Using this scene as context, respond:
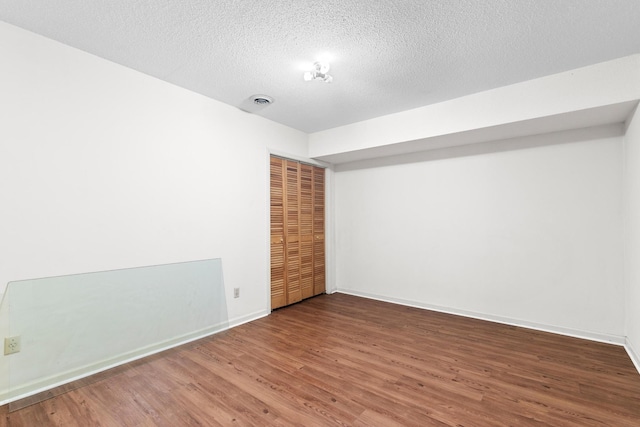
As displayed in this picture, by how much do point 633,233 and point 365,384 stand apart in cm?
272

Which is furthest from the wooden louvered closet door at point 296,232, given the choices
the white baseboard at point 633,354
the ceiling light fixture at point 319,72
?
the white baseboard at point 633,354

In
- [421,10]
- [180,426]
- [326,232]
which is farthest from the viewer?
[326,232]

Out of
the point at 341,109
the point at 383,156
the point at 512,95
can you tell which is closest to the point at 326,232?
the point at 383,156

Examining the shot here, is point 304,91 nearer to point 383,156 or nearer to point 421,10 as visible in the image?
point 421,10

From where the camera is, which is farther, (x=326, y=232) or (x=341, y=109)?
(x=326, y=232)

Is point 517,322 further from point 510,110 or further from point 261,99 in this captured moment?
point 261,99

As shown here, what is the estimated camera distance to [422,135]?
3404 millimetres

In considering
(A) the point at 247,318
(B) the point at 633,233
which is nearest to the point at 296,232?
(A) the point at 247,318

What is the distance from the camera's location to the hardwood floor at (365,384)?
1.80 m

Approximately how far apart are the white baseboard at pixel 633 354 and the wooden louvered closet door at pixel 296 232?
3.59m

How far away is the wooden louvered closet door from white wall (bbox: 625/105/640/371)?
11.8 ft

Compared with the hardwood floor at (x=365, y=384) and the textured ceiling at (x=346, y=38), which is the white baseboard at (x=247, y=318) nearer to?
the hardwood floor at (x=365, y=384)

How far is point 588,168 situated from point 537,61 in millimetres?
1394

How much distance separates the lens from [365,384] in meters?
2.15
